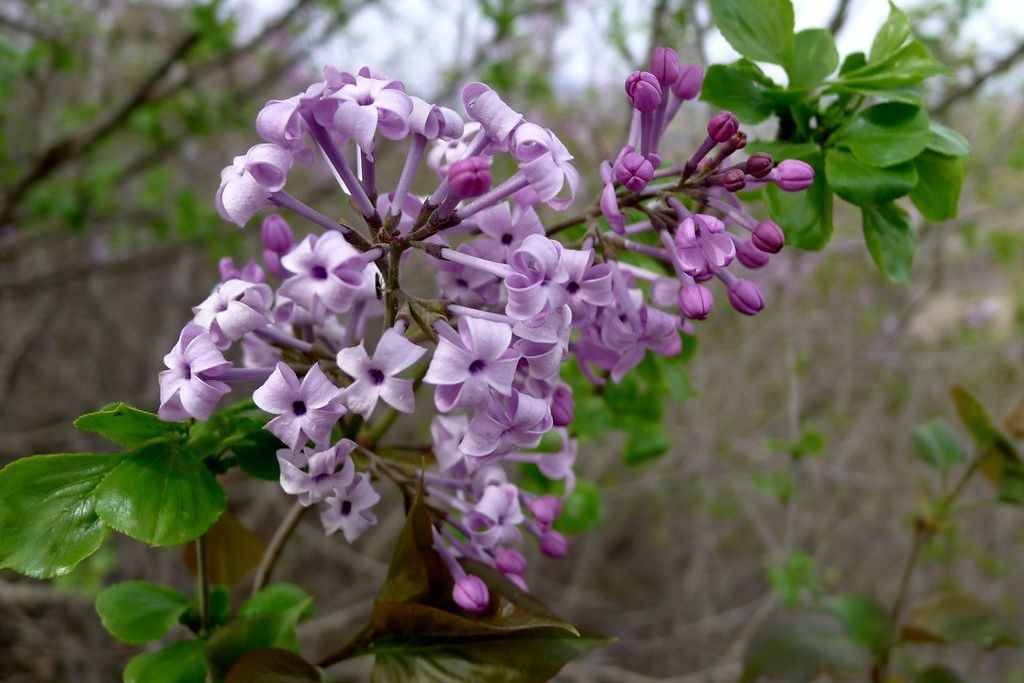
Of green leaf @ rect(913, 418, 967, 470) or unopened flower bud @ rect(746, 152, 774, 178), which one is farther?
green leaf @ rect(913, 418, 967, 470)

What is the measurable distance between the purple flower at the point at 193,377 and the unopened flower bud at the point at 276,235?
243 millimetres

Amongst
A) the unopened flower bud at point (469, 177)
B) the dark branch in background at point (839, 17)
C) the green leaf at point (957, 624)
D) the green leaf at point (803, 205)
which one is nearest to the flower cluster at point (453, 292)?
the unopened flower bud at point (469, 177)

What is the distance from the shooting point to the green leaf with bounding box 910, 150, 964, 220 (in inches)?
50.8

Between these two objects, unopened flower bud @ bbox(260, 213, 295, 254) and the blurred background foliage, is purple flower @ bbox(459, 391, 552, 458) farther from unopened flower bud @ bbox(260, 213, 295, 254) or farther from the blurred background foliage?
the blurred background foliage

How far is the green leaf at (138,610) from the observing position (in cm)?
121

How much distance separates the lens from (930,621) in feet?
6.55

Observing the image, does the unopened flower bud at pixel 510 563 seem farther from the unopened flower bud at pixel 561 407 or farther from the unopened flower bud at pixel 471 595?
the unopened flower bud at pixel 561 407

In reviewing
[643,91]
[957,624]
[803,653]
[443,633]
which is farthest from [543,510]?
[957,624]

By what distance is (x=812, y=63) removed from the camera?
128 cm

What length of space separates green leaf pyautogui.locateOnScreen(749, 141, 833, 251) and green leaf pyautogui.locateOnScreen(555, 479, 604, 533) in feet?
2.37

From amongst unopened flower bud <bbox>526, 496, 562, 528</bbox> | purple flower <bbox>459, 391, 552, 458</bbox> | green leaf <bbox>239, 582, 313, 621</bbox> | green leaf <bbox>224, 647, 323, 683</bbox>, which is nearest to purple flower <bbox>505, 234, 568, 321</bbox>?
purple flower <bbox>459, 391, 552, 458</bbox>

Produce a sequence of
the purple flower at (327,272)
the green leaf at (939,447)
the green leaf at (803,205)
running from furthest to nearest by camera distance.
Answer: the green leaf at (939,447), the green leaf at (803,205), the purple flower at (327,272)

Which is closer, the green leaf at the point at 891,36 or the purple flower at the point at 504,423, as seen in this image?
the purple flower at the point at 504,423

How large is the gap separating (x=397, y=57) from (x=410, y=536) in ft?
19.5
